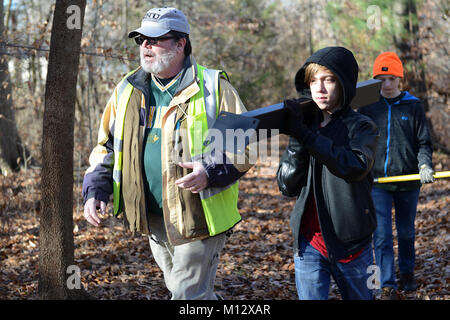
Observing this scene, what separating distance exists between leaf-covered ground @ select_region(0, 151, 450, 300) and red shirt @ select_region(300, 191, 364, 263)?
3.04m

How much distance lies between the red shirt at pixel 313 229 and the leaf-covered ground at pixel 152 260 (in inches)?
120

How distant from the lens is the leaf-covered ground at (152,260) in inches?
249

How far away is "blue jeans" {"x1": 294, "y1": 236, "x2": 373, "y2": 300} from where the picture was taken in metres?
3.22

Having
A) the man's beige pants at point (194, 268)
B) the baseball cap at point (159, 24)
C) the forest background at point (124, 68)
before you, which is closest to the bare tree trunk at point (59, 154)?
the forest background at point (124, 68)

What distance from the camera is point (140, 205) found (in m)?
3.50

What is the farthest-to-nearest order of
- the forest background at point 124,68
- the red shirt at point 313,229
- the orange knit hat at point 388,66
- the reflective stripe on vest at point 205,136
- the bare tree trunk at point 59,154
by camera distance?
the forest background at point 124,68 → the orange knit hat at point 388,66 → the bare tree trunk at point 59,154 → the reflective stripe on vest at point 205,136 → the red shirt at point 313,229

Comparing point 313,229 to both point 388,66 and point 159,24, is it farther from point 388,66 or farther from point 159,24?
point 388,66

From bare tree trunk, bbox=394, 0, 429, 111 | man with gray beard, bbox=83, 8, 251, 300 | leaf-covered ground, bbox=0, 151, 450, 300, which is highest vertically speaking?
bare tree trunk, bbox=394, 0, 429, 111

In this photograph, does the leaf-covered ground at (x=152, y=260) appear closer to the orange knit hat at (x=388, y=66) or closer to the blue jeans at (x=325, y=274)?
the orange knit hat at (x=388, y=66)

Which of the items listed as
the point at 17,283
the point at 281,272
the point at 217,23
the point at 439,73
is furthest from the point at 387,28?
the point at 17,283

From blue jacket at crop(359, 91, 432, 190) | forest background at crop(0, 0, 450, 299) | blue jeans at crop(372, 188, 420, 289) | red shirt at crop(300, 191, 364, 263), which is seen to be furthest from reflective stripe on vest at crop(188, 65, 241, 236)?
forest background at crop(0, 0, 450, 299)

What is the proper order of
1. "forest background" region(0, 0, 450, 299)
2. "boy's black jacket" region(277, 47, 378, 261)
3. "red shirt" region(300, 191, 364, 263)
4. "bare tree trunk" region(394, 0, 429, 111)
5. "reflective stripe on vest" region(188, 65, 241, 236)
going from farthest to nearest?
"bare tree trunk" region(394, 0, 429, 111)
"forest background" region(0, 0, 450, 299)
"reflective stripe on vest" region(188, 65, 241, 236)
"red shirt" region(300, 191, 364, 263)
"boy's black jacket" region(277, 47, 378, 261)

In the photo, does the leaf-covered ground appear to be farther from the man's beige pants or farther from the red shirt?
the red shirt
